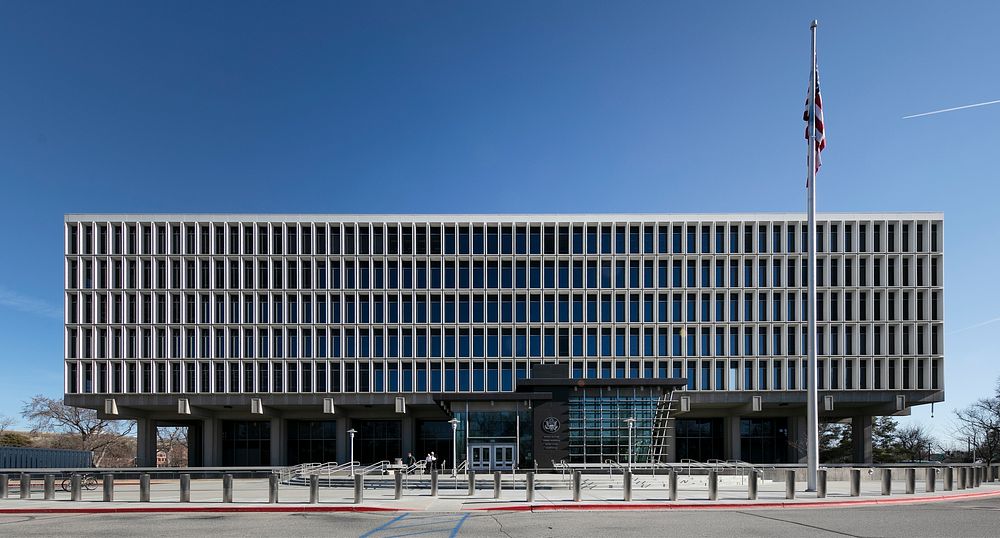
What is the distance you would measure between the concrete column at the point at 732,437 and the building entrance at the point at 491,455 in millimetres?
24753

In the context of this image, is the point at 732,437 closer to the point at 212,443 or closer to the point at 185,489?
the point at 212,443

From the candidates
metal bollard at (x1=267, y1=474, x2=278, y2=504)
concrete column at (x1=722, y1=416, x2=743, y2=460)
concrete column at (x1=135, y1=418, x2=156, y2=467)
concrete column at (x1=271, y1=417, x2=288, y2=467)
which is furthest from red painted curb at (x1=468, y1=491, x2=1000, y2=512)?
concrete column at (x1=135, y1=418, x2=156, y2=467)

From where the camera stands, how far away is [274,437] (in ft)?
211

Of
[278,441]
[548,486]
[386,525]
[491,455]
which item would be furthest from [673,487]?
[278,441]

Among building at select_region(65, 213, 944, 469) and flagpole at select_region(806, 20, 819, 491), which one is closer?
flagpole at select_region(806, 20, 819, 491)

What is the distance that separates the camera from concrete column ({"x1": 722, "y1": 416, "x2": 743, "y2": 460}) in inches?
2553

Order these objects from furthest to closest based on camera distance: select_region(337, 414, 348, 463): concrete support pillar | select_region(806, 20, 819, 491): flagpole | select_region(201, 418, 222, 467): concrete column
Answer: select_region(201, 418, 222, 467): concrete column
select_region(337, 414, 348, 463): concrete support pillar
select_region(806, 20, 819, 491): flagpole

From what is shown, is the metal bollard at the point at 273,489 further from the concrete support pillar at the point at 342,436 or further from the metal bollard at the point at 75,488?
the concrete support pillar at the point at 342,436

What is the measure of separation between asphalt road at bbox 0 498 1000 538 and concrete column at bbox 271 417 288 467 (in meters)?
44.0

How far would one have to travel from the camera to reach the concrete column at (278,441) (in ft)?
208

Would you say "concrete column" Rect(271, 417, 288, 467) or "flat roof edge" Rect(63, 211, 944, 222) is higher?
"flat roof edge" Rect(63, 211, 944, 222)

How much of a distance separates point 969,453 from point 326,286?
2809 inches

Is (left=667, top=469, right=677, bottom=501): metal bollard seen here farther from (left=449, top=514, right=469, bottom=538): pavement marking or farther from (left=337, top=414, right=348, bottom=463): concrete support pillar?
(left=337, top=414, right=348, bottom=463): concrete support pillar

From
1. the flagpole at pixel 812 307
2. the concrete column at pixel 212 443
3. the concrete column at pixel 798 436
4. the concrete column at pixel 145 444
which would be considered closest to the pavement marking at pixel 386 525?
the flagpole at pixel 812 307
